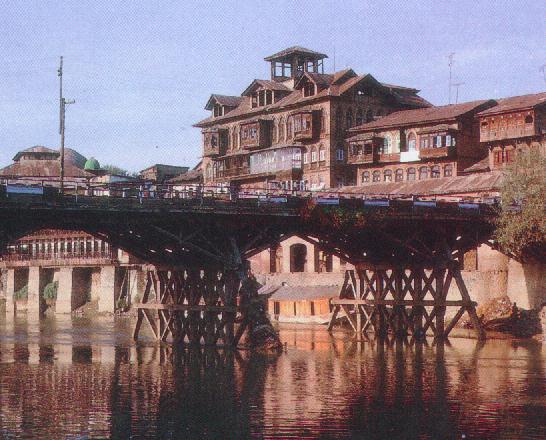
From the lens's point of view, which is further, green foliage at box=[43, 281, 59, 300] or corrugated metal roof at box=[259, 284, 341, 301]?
green foliage at box=[43, 281, 59, 300]

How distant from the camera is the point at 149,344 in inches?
2714

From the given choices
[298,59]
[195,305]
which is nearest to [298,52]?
[298,59]

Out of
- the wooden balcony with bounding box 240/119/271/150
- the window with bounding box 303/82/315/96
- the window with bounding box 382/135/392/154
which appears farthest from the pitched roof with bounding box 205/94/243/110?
the window with bounding box 382/135/392/154

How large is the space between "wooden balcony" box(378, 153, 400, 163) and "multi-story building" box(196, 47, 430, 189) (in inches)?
212

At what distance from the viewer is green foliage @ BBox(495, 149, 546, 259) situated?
7156 cm

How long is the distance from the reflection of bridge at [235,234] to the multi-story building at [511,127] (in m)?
29.4

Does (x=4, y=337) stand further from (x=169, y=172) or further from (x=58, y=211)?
(x=169, y=172)

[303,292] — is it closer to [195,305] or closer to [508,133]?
[508,133]

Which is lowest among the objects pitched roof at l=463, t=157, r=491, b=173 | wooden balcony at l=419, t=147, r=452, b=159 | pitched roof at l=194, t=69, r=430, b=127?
pitched roof at l=463, t=157, r=491, b=173

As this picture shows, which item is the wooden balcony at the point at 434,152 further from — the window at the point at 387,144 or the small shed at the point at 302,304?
the small shed at the point at 302,304

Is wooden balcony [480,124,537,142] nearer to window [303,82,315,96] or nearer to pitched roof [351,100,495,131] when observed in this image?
pitched roof [351,100,495,131]

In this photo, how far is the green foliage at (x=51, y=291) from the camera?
127 metres

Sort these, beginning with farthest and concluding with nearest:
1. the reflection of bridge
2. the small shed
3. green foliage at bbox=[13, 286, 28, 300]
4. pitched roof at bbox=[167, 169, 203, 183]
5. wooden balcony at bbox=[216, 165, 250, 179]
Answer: pitched roof at bbox=[167, 169, 203, 183] < green foliage at bbox=[13, 286, 28, 300] < wooden balcony at bbox=[216, 165, 250, 179] < the small shed < the reflection of bridge

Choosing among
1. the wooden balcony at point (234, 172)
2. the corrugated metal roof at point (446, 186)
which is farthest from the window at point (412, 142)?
the wooden balcony at point (234, 172)
